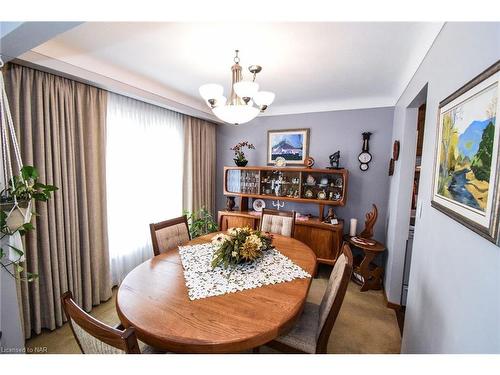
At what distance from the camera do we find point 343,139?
3.04 meters

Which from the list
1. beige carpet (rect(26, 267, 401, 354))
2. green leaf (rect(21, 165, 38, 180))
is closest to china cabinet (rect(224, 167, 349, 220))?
beige carpet (rect(26, 267, 401, 354))

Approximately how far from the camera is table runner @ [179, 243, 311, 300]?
126 cm

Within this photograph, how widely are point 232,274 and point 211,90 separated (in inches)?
51.6

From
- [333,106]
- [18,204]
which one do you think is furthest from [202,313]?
[333,106]

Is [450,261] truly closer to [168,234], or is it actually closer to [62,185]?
[168,234]

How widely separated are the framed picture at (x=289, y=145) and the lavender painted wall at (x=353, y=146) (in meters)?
0.09

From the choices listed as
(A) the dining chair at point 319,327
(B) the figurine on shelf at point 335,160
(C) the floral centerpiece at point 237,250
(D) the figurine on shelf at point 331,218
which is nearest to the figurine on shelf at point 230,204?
(D) the figurine on shelf at point 331,218

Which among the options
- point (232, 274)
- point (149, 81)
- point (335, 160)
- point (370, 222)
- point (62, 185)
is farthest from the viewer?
point (335, 160)

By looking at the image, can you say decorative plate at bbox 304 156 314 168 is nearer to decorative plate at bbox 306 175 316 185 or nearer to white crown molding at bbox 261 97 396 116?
decorative plate at bbox 306 175 316 185

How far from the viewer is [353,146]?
3.00 meters

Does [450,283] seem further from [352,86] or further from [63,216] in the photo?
[63,216]
